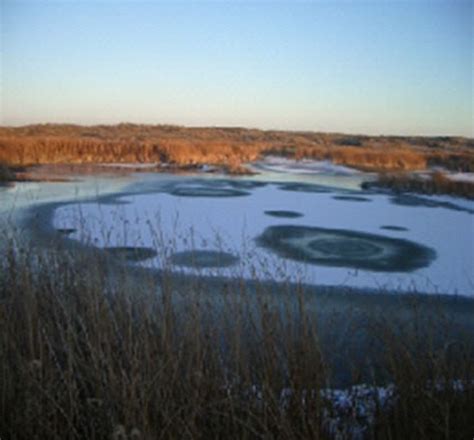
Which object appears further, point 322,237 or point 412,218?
point 412,218

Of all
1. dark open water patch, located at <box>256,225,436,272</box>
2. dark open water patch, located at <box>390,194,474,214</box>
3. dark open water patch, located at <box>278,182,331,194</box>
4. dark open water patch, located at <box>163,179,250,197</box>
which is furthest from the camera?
dark open water patch, located at <box>278,182,331,194</box>

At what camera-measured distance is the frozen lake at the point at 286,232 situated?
267 inches

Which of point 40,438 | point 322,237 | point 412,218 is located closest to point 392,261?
point 322,237

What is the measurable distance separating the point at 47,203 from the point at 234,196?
521cm

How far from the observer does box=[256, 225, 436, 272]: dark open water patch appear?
306 inches

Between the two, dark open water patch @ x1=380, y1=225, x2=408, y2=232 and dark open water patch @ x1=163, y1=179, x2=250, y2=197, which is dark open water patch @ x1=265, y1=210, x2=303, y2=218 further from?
dark open water patch @ x1=163, y1=179, x2=250, y2=197

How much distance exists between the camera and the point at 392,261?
8.00 meters

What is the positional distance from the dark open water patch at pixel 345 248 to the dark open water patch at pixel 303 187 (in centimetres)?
632

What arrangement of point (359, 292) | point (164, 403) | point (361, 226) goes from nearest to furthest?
point (164, 403) → point (359, 292) → point (361, 226)

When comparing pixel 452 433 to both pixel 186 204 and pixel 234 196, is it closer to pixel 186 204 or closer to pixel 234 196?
pixel 186 204

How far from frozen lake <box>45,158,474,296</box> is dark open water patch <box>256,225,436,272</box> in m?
0.02

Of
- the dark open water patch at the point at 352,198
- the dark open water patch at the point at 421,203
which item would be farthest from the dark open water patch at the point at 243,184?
the dark open water patch at the point at 421,203

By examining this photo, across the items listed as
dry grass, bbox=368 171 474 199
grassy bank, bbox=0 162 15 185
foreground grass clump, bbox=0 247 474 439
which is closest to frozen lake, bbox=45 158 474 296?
foreground grass clump, bbox=0 247 474 439

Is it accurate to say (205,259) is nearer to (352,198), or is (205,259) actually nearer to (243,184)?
→ (352,198)
